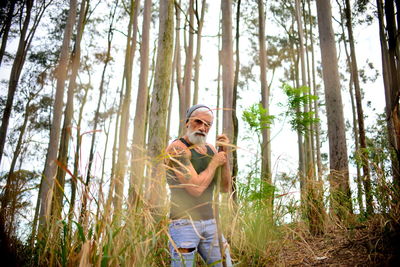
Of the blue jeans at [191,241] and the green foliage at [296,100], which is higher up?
the green foliage at [296,100]

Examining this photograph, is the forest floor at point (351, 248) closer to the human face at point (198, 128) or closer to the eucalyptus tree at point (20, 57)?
the human face at point (198, 128)

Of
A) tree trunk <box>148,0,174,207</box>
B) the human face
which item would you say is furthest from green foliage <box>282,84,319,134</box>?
the human face

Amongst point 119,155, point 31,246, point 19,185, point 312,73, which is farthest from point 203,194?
point 312,73

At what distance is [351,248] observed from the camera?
242 centimetres

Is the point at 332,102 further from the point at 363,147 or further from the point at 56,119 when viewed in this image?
the point at 56,119

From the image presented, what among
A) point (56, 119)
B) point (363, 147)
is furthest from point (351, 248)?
point (56, 119)

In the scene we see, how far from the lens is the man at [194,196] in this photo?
160 cm

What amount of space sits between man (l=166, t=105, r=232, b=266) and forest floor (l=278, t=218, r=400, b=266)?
2.38 ft

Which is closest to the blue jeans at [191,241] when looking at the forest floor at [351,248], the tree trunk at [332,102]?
the forest floor at [351,248]

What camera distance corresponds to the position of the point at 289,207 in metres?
2.99

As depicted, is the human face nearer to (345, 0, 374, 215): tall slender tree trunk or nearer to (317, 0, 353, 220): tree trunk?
(345, 0, 374, 215): tall slender tree trunk

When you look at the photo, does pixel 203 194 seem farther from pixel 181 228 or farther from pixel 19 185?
pixel 19 185

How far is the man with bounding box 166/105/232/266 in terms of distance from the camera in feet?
5.26

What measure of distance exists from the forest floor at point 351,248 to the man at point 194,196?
2.38 ft
